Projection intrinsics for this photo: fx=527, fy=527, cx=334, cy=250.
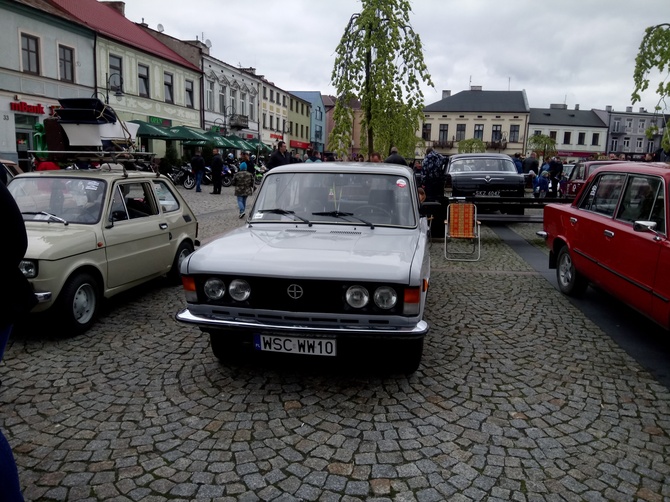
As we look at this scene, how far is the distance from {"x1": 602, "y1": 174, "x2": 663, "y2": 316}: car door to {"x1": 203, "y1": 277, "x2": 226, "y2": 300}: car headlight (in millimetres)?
3806

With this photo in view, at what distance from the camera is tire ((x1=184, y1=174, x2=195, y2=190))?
86.3 feet

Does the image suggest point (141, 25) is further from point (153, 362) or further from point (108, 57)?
point (153, 362)

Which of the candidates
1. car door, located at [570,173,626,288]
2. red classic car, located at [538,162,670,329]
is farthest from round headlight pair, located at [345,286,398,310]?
car door, located at [570,173,626,288]

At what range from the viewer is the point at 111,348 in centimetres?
512

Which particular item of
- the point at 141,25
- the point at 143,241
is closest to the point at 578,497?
the point at 143,241

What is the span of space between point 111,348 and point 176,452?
2.18 metres

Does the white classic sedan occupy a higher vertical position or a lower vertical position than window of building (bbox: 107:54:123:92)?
lower

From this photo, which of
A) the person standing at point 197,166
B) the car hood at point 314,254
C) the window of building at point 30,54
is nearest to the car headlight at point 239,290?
the car hood at point 314,254

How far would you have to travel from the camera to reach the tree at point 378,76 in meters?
13.8

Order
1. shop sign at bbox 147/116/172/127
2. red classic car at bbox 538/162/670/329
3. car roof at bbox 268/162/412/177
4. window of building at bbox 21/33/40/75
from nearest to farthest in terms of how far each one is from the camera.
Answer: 1. red classic car at bbox 538/162/670/329
2. car roof at bbox 268/162/412/177
3. window of building at bbox 21/33/40/75
4. shop sign at bbox 147/116/172/127

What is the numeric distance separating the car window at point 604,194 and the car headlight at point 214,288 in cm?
447

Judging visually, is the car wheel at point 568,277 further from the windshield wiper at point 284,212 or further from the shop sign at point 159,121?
the shop sign at point 159,121

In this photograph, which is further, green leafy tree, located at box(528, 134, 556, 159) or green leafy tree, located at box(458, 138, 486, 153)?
green leafy tree, located at box(458, 138, 486, 153)

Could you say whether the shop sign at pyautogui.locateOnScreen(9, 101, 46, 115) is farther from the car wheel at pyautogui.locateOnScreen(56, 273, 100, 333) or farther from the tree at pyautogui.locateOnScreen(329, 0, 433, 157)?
the car wheel at pyautogui.locateOnScreen(56, 273, 100, 333)
